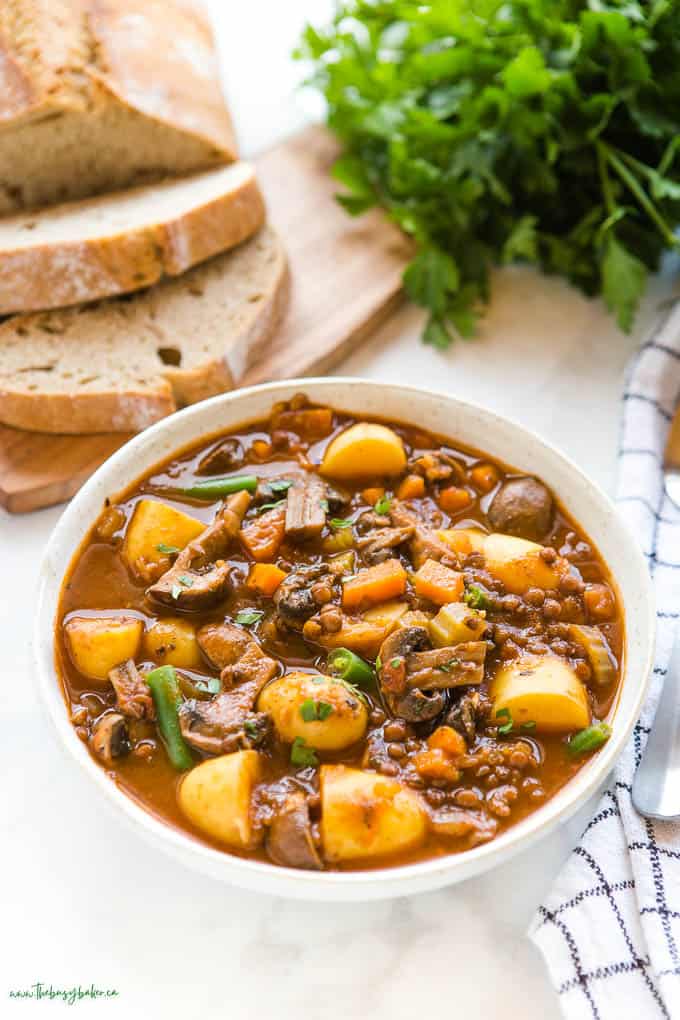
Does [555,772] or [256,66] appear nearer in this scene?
[555,772]

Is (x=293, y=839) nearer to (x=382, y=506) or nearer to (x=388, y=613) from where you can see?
(x=388, y=613)

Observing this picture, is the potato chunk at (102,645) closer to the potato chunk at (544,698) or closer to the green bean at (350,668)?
the green bean at (350,668)

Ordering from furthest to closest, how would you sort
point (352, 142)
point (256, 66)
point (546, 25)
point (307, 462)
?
1. point (256, 66)
2. point (352, 142)
3. point (546, 25)
4. point (307, 462)

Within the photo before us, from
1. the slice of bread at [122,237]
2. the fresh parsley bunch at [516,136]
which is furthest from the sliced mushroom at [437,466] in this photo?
the slice of bread at [122,237]

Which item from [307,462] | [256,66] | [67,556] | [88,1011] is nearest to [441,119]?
[256,66]

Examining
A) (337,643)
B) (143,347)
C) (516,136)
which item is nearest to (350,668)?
(337,643)

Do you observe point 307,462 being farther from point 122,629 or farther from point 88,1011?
point 88,1011
